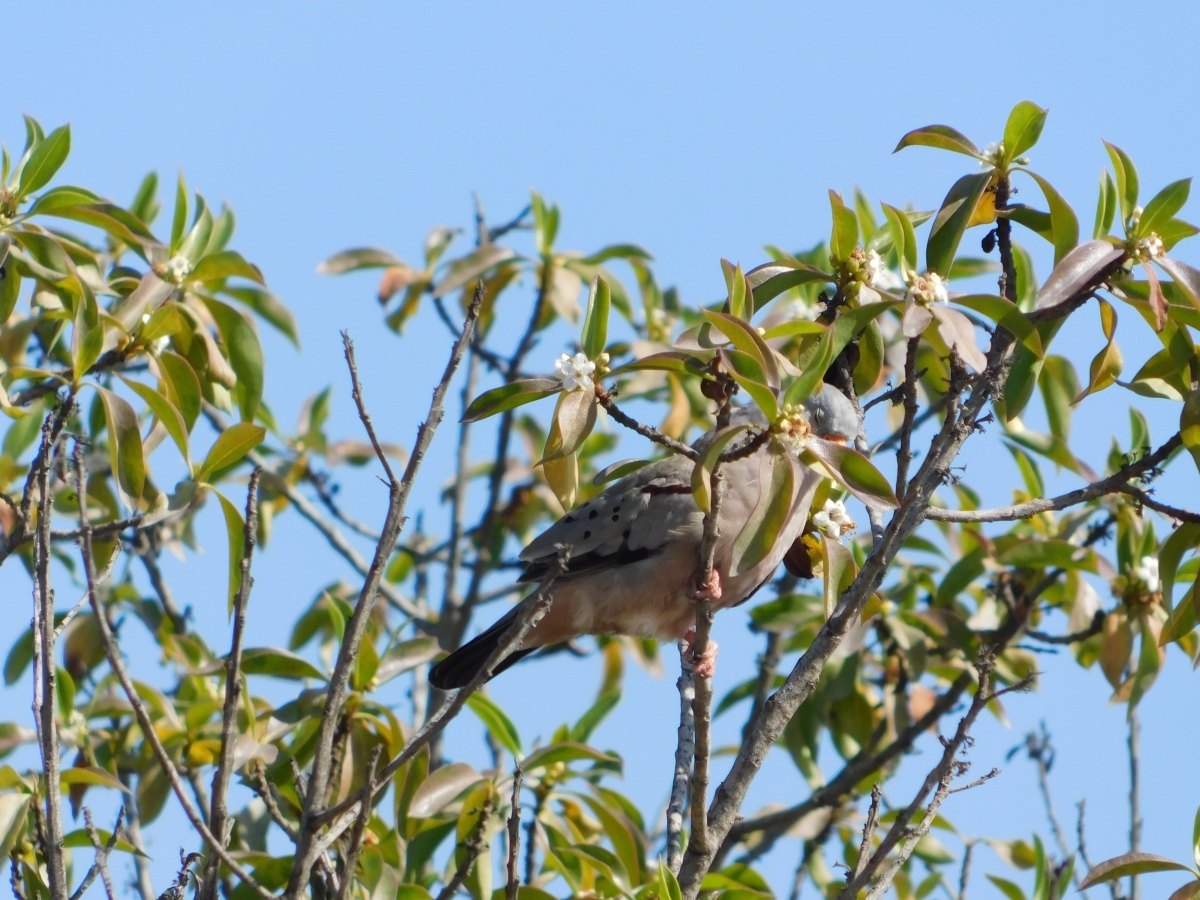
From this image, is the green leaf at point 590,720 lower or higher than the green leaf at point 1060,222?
lower

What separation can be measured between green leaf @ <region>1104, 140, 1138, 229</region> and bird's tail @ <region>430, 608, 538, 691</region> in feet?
7.26

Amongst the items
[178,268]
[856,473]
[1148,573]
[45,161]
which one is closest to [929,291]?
[856,473]

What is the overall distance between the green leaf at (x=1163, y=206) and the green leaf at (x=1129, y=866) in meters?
1.29

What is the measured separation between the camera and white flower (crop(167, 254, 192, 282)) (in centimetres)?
385

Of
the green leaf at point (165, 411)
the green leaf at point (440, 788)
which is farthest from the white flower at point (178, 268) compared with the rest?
the green leaf at point (440, 788)

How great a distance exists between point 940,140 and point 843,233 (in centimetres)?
29

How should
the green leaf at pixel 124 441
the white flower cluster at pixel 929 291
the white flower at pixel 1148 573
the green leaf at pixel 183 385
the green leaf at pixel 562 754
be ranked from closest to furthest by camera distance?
the white flower cluster at pixel 929 291, the green leaf at pixel 124 441, the green leaf at pixel 183 385, the green leaf at pixel 562 754, the white flower at pixel 1148 573

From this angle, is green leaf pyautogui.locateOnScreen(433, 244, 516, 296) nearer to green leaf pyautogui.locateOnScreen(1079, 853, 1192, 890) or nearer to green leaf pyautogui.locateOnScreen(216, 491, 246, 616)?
green leaf pyautogui.locateOnScreen(216, 491, 246, 616)

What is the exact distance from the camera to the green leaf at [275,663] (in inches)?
148

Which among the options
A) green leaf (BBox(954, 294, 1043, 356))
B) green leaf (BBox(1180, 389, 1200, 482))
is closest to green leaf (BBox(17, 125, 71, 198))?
green leaf (BBox(954, 294, 1043, 356))

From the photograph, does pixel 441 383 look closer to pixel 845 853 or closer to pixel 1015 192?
pixel 1015 192

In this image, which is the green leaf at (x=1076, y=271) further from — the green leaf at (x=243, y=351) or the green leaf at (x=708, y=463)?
the green leaf at (x=243, y=351)

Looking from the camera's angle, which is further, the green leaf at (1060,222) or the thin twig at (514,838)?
the green leaf at (1060,222)

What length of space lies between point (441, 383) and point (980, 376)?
1.11 m
